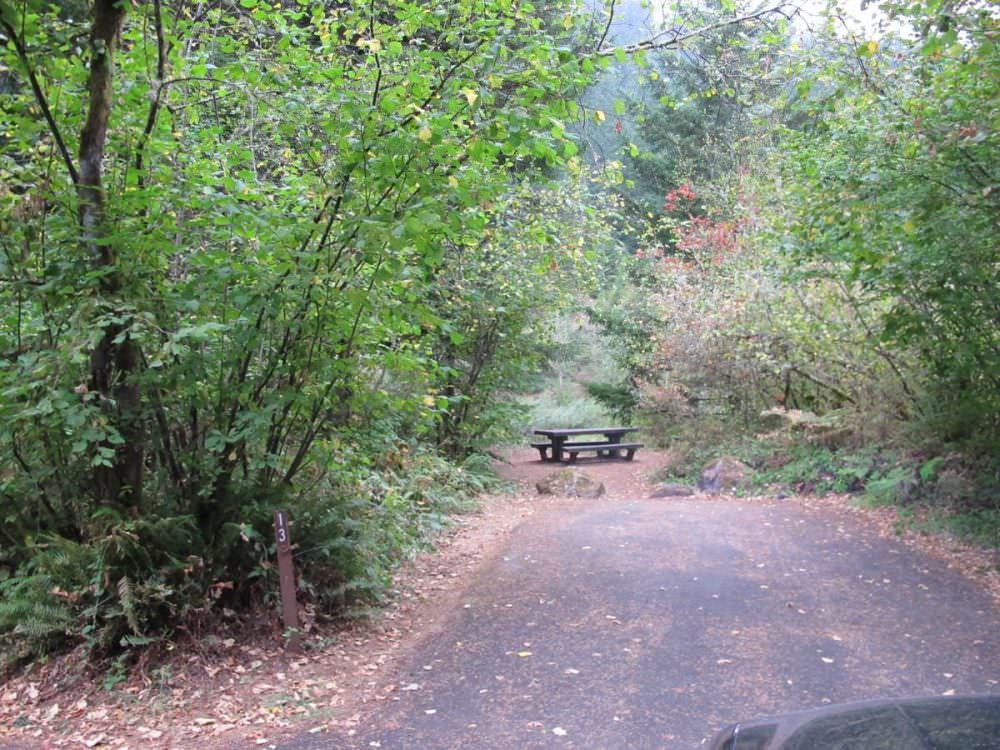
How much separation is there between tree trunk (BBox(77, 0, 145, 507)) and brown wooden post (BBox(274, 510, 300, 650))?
3.81ft

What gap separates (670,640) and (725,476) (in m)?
9.43

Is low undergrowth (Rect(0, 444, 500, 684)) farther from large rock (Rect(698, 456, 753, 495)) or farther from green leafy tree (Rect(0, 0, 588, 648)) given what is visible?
large rock (Rect(698, 456, 753, 495))

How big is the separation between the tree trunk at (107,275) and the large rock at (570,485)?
10420 millimetres

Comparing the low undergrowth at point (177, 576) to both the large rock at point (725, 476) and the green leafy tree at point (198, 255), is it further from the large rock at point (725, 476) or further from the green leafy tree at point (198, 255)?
the large rock at point (725, 476)

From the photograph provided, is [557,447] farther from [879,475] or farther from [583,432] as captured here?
[879,475]

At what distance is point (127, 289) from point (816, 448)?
40.0 feet

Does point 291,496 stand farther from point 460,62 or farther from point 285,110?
point 460,62

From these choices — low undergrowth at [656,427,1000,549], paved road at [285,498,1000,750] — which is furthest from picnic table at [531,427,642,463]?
paved road at [285,498,1000,750]

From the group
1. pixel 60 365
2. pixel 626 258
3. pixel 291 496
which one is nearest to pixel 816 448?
pixel 626 258

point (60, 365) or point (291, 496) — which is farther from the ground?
point (60, 365)

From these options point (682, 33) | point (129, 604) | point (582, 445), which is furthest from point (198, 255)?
point (582, 445)

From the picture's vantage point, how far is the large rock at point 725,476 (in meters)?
15.2

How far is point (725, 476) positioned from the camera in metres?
15.5

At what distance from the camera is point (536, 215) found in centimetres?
1423
